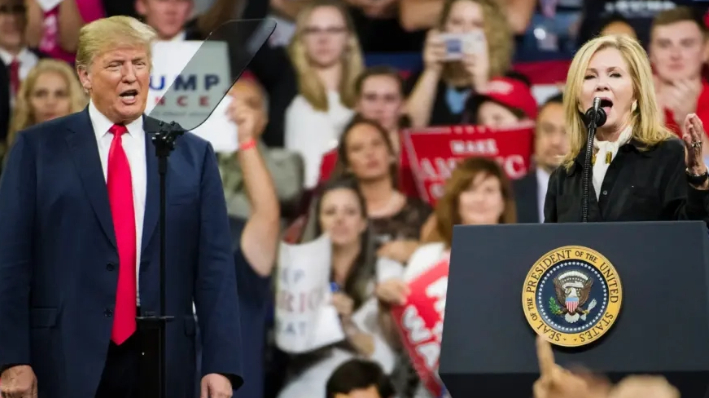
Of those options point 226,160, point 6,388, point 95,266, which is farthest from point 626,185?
point 226,160

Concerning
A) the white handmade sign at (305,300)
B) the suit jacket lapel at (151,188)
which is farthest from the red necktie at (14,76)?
the suit jacket lapel at (151,188)

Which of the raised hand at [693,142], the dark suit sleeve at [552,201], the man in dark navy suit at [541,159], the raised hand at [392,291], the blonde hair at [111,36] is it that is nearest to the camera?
the raised hand at [693,142]

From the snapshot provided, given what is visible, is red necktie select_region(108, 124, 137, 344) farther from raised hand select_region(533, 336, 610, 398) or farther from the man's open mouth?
raised hand select_region(533, 336, 610, 398)

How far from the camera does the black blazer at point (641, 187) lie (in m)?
2.83

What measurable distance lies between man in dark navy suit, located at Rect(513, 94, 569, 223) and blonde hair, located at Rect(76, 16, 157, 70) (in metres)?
2.64

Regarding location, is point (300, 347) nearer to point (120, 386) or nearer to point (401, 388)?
point (401, 388)

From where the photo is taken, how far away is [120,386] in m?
3.17

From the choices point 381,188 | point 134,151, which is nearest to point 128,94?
point 134,151

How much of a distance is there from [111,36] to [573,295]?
145 centimetres

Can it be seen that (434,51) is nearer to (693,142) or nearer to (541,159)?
(541,159)

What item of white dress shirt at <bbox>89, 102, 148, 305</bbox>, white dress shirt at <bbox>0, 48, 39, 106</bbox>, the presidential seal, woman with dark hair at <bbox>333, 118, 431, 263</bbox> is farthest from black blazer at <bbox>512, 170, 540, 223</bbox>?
the presidential seal

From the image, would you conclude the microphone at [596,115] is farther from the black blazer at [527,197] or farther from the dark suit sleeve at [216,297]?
the black blazer at [527,197]

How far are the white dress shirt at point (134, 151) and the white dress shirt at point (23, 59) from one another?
302 centimetres

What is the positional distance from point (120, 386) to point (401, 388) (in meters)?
2.62
